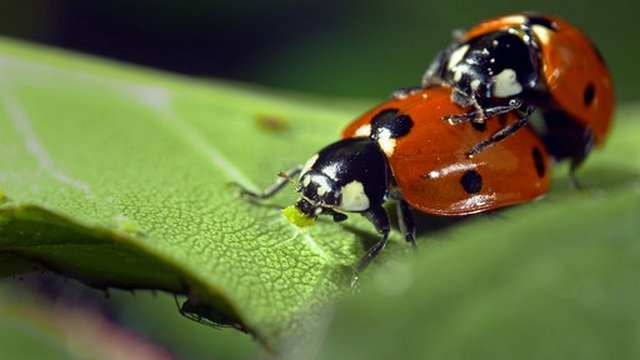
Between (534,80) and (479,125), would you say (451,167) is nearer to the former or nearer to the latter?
(479,125)

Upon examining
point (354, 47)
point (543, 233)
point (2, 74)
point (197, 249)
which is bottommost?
point (354, 47)

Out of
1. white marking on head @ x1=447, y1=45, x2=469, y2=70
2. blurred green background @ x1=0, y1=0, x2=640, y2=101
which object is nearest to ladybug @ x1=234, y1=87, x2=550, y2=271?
white marking on head @ x1=447, y1=45, x2=469, y2=70

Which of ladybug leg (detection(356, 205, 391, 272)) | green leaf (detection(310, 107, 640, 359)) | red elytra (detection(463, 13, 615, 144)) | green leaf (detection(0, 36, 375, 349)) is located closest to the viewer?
green leaf (detection(310, 107, 640, 359))

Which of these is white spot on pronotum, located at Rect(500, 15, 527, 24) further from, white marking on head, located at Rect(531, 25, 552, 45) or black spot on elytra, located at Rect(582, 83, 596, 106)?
black spot on elytra, located at Rect(582, 83, 596, 106)

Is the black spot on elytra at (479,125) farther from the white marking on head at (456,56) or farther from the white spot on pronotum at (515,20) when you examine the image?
the white spot on pronotum at (515,20)

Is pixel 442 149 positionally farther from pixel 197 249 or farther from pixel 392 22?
pixel 392 22

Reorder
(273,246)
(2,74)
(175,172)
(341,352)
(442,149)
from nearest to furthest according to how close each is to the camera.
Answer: (341,352), (273,246), (442,149), (175,172), (2,74)

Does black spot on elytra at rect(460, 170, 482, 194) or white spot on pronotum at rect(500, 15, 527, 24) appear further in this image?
white spot on pronotum at rect(500, 15, 527, 24)

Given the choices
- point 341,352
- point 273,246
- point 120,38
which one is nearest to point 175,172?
point 273,246
